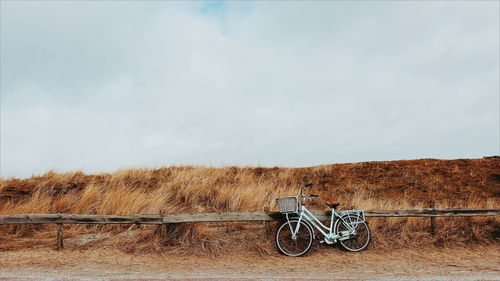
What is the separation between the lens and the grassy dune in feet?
36.5

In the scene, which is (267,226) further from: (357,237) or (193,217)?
(357,237)

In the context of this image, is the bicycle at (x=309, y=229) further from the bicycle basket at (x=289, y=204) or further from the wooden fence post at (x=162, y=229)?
the wooden fence post at (x=162, y=229)

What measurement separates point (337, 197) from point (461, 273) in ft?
25.0

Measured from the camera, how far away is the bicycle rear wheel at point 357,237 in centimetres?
1052

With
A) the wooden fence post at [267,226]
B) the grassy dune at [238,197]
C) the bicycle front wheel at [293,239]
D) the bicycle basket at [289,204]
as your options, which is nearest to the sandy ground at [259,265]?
the bicycle front wheel at [293,239]

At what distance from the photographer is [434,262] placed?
9.25m

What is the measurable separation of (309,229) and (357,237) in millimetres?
1386

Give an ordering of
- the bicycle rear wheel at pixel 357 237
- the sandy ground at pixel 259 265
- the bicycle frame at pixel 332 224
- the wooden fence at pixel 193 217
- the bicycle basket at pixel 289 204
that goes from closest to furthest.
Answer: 1. the sandy ground at pixel 259 265
2. the bicycle basket at pixel 289 204
3. the bicycle frame at pixel 332 224
4. the bicycle rear wheel at pixel 357 237
5. the wooden fence at pixel 193 217

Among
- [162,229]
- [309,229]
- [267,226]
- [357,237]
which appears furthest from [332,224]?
[162,229]

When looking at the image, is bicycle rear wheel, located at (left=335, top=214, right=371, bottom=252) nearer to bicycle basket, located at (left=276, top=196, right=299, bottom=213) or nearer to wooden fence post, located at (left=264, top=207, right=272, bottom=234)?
bicycle basket, located at (left=276, top=196, right=299, bottom=213)

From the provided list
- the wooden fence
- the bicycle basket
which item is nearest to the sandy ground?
the wooden fence

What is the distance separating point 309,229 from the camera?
10.3m

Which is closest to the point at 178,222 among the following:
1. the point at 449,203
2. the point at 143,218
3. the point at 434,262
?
the point at 143,218

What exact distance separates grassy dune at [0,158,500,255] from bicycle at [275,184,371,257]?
50 centimetres
